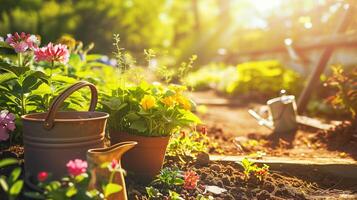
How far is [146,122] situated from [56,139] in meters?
0.71

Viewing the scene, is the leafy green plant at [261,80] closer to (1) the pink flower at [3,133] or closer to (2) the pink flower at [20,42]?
(2) the pink flower at [20,42]

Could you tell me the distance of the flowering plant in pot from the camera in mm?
2543

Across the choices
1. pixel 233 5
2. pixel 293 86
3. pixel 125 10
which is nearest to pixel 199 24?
pixel 233 5

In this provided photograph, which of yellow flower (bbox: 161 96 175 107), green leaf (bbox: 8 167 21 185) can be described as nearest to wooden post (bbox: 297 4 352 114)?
yellow flower (bbox: 161 96 175 107)

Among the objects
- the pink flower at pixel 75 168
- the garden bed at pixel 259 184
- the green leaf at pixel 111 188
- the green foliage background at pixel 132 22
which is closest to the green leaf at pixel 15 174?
the pink flower at pixel 75 168

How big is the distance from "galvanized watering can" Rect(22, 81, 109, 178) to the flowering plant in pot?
0.47 metres

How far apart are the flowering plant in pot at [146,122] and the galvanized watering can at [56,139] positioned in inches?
18.4

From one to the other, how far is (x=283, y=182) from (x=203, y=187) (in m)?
0.60

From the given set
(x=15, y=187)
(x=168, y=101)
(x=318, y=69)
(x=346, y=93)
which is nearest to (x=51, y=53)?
(x=168, y=101)

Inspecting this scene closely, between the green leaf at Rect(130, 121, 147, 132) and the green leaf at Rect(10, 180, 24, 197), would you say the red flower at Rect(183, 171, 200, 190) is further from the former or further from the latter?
the green leaf at Rect(10, 180, 24, 197)

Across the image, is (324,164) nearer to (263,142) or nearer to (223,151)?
(223,151)

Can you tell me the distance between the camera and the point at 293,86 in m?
7.77

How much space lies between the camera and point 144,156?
2551 millimetres

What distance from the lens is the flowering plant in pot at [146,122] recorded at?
2543mm
